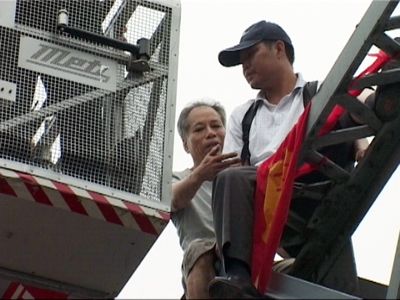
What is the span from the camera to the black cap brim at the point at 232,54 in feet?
22.4

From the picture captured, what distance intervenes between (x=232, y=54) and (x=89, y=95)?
0.83 m

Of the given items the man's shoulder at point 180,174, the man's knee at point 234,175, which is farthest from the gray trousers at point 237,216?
the man's shoulder at point 180,174

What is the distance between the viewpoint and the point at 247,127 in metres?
6.58

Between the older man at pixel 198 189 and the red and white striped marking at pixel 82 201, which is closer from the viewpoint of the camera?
the older man at pixel 198 189

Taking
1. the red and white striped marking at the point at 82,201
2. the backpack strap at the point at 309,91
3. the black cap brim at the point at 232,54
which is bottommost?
the red and white striped marking at the point at 82,201

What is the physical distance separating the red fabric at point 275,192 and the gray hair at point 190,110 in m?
1.20

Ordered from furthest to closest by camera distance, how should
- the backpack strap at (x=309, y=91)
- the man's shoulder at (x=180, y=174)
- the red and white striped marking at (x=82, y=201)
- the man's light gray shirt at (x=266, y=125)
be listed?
the man's shoulder at (x=180, y=174)
the red and white striped marking at (x=82, y=201)
the backpack strap at (x=309, y=91)
the man's light gray shirt at (x=266, y=125)

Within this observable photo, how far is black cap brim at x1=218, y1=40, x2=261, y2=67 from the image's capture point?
22.4ft

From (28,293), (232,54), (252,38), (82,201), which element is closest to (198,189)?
(82,201)

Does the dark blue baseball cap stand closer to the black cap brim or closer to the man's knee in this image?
the black cap brim

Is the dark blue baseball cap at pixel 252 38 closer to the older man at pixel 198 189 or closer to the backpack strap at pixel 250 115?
the backpack strap at pixel 250 115

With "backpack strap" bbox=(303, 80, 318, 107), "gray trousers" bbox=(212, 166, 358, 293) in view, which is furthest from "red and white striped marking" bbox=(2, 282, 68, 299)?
"backpack strap" bbox=(303, 80, 318, 107)

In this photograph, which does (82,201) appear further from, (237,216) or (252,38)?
(252,38)

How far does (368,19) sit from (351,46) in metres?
0.15
